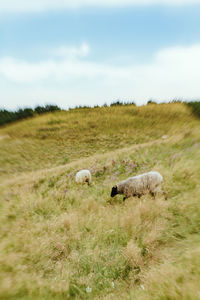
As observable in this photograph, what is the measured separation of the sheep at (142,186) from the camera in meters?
5.59

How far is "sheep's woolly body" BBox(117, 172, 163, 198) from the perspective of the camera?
559 cm

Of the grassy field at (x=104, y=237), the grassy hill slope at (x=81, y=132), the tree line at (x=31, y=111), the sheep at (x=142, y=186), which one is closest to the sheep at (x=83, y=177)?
the grassy field at (x=104, y=237)

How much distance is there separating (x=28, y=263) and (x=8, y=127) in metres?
14.9

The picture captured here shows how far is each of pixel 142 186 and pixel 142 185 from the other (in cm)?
3

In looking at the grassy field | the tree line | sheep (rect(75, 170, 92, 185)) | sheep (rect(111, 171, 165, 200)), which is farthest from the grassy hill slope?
sheep (rect(111, 171, 165, 200))

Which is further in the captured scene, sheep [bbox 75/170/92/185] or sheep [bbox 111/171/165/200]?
sheep [bbox 75/170/92/185]

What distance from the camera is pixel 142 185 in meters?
5.70

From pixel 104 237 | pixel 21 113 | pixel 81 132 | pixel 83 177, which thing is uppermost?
pixel 21 113

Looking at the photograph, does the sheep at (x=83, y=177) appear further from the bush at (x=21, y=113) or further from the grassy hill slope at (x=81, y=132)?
the bush at (x=21, y=113)

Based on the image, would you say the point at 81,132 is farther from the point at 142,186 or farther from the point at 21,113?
the point at 142,186

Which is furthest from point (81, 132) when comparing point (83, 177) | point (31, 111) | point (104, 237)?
point (104, 237)

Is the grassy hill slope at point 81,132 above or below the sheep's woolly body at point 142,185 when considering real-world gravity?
above

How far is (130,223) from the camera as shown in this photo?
4.18 metres

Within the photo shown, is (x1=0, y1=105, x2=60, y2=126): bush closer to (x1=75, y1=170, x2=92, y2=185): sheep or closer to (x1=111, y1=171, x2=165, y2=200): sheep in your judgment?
(x1=75, y1=170, x2=92, y2=185): sheep
